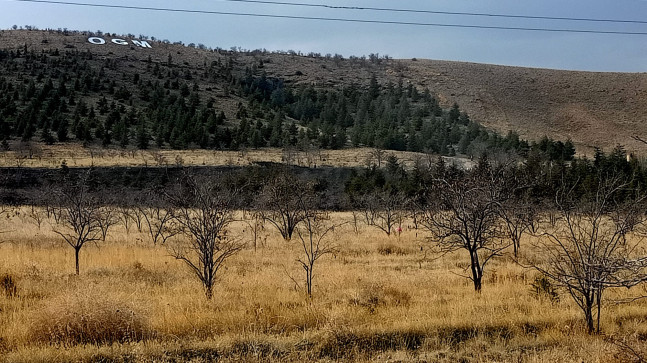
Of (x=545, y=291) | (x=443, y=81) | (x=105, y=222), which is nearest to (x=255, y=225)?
(x=105, y=222)

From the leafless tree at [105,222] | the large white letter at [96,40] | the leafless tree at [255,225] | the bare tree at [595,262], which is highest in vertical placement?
the large white letter at [96,40]

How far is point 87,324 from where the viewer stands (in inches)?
309

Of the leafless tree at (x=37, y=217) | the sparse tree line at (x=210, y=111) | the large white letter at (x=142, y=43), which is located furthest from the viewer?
the large white letter at (x=142, y=43)

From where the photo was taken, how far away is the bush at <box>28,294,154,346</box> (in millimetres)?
7699

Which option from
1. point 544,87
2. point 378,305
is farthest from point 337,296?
point 544,87

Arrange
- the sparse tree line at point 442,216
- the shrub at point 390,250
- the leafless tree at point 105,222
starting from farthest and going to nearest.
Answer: the leafless tree at point 105,222, the shrub at point 390,250, the sparse tree line at point 442,216

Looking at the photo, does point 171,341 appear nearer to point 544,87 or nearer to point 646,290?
point 646,290

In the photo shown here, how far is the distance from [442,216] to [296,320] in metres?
6.76

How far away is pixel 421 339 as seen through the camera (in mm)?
8141

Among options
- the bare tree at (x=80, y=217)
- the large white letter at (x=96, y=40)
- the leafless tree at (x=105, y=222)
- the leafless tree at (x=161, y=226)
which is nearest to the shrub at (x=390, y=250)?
the leafless tree at (x=161, y=226)

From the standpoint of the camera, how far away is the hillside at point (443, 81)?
292 ft

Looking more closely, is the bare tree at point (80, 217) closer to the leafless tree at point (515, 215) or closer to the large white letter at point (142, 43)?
the leafless tree at point (515, 215)

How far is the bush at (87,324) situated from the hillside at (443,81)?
205 feet

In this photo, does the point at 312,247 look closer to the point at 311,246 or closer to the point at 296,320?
the point at 311,246
